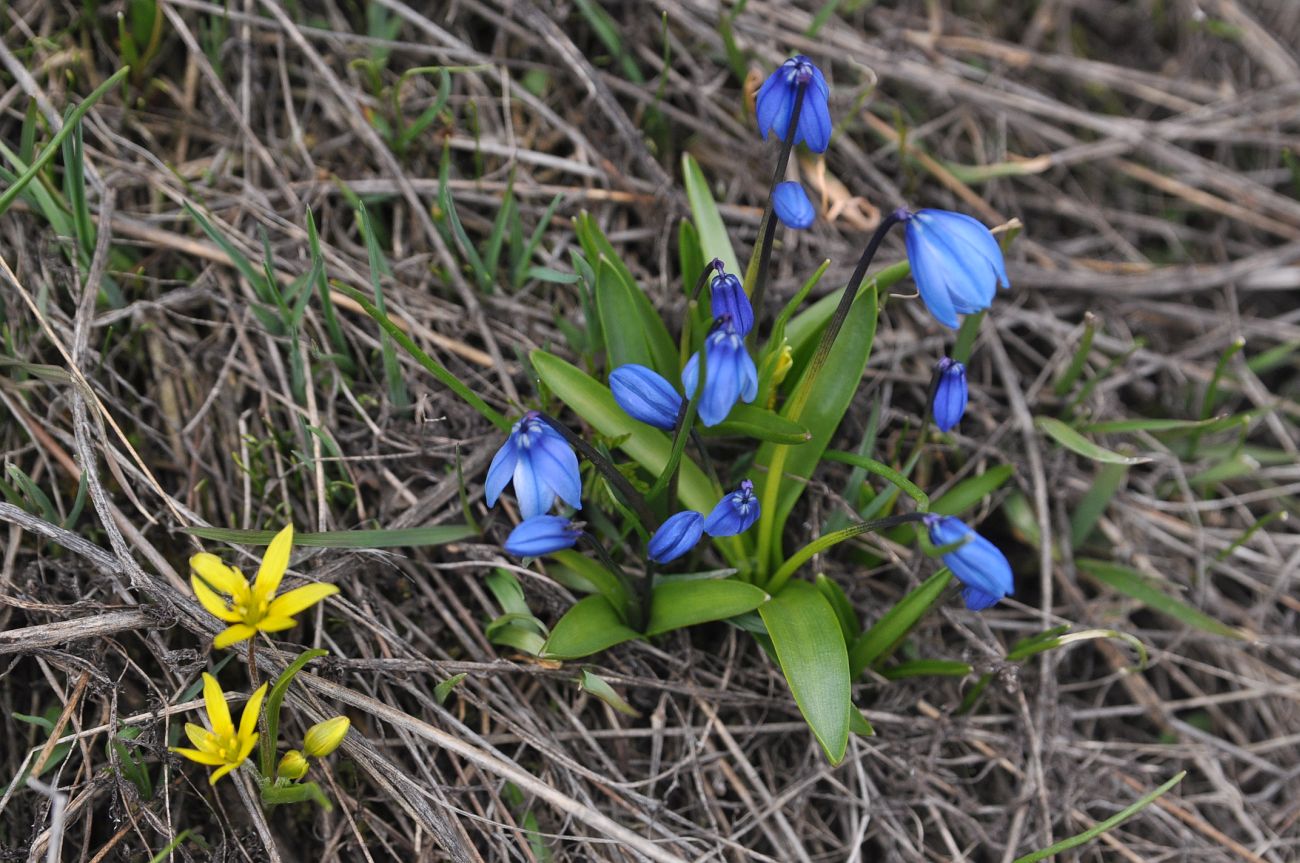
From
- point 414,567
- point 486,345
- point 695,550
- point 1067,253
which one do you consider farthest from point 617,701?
point 1067,253

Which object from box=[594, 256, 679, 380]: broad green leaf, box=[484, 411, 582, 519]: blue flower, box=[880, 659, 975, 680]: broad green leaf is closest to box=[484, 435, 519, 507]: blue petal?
box=[484, 411, 582, 519]: blue flower

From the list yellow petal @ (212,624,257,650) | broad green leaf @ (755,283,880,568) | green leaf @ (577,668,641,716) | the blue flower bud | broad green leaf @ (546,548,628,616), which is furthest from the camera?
broad green leaf @ (755,283,880,568)

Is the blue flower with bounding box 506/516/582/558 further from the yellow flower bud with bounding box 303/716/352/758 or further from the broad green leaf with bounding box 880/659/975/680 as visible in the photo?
the broad green leaf with bounding box 880/659/975/680

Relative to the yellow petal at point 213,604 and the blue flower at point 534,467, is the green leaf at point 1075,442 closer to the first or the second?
the blue flower at point 534,467

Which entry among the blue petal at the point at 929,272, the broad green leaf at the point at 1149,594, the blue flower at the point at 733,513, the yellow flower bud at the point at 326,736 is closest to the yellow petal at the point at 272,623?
the yellow flower bud at the point at 326,736

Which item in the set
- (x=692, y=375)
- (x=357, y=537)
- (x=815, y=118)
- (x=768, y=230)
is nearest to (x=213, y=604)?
(x=357, y=537)

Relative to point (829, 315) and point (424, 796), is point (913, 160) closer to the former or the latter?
point (829, 315)
